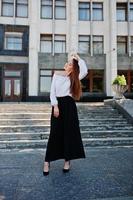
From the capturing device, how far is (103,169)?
4.78 meters

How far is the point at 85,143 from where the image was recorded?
7.66 meters

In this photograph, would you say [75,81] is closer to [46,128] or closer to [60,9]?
[46,128]

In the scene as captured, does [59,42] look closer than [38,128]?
No

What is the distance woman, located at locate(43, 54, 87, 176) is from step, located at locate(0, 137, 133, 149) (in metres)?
2.86

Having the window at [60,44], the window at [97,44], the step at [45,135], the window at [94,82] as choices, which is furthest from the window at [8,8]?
the step at [45,135]

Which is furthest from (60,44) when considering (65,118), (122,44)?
(65,118)

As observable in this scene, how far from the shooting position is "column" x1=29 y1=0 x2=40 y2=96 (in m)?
25.8

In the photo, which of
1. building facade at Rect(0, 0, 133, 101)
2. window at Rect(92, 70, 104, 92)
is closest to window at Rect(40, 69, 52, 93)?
building facade at Rect(0, 0, 133, 101)

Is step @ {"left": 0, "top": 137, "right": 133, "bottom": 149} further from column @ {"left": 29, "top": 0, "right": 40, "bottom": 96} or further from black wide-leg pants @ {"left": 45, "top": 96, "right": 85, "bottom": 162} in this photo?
column @ {"left": 29, "top": 0, "right": 40, "bottom": 96}

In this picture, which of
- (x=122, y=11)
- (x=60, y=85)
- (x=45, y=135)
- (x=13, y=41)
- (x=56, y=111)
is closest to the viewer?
(x=56, y=111)

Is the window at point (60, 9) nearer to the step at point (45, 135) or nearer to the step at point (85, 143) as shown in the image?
the step at point (45, 135)

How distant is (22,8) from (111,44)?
8.58m

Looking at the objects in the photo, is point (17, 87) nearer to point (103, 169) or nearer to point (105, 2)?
point (105, 2)

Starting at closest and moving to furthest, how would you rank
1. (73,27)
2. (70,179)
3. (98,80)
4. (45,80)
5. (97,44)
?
1. (70,179)
2. (45,80)
3. (73,27)
4. (98,80)
5. (97,44)
